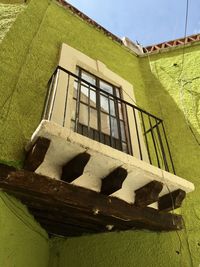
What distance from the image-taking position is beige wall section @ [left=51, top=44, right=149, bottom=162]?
3.92 meters

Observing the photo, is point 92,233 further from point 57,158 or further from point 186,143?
point 186,143

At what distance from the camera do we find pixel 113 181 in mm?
3191

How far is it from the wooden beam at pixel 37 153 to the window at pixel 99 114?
1114 mm

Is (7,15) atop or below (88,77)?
atop

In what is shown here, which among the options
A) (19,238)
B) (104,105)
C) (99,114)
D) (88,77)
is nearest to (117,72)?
(88,77)

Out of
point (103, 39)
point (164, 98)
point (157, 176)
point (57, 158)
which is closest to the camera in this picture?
point (57, 158)

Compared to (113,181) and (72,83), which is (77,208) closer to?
(113,181)

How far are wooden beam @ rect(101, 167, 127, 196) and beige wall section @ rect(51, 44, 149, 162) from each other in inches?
37.5

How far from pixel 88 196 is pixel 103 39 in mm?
4516

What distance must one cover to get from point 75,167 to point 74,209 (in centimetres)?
63

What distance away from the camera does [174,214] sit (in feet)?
12.7

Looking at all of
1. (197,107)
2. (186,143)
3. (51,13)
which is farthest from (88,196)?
(51,13)

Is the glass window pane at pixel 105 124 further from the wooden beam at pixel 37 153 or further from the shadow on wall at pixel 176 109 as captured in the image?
the wooden beam at pixel 37 153

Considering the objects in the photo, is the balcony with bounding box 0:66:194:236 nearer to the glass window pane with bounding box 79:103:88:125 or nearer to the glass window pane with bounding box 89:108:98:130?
the glass window pane with bounding box 79:103:88:125
